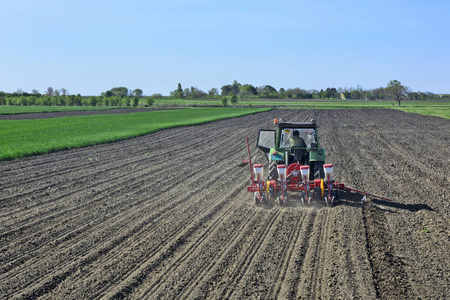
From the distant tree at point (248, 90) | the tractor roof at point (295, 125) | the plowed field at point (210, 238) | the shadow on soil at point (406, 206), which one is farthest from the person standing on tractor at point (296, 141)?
the distant tree at point (248, 90)

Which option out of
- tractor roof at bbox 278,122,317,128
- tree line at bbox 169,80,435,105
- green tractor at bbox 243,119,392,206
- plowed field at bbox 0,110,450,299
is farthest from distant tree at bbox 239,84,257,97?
tractor roof at bbox 278,122,317,128

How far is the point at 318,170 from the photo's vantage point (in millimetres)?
11125

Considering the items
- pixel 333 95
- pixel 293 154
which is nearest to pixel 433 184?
pixel 293 154

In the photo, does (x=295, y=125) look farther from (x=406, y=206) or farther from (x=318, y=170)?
(x=406, y=206)

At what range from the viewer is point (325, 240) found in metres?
8.08

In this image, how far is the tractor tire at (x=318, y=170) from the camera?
11102mm

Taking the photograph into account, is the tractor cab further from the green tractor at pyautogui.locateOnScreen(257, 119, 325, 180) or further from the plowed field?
the plowed field

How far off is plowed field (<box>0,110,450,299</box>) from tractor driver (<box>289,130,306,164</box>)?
1.54m

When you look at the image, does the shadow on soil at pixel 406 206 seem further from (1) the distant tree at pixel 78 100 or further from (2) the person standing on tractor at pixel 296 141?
(1) the distant tree at pixel 78 100

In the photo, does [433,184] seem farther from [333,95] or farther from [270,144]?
[333,95]

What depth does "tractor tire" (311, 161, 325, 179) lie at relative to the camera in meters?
11.1

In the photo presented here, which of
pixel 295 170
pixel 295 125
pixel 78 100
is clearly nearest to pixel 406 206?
pixel 295 170

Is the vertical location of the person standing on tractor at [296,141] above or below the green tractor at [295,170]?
above

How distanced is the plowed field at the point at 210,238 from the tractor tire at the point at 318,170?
2.83ft
